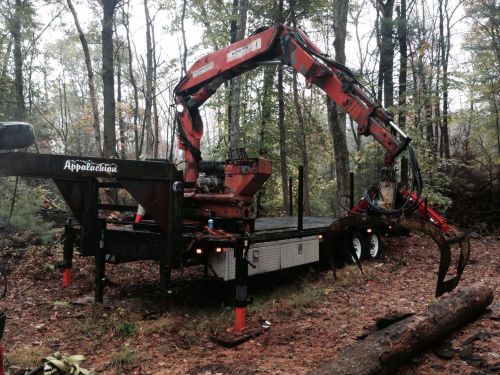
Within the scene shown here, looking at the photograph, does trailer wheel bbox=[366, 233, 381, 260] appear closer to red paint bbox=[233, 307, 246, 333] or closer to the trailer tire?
the trailer tire

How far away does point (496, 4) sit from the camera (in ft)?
61.2

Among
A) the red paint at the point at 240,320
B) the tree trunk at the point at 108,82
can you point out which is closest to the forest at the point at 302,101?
the tree trunk at the point at 108,82

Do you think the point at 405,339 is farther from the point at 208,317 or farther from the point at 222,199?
the point at 222,199

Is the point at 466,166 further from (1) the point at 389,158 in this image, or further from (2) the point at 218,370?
(2) the point at 218,370

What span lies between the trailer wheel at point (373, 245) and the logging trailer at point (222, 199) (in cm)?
197

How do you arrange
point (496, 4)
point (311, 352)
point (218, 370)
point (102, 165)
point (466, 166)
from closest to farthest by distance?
point (218, 370) → point (311, 352) → point (102, 165) → point (466, 166) → point (496, 4)

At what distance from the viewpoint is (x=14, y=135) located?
2.95 m

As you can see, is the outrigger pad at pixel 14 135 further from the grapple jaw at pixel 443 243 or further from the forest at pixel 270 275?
the grapple jaw at pixel 443 243

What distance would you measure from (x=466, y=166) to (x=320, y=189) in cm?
824

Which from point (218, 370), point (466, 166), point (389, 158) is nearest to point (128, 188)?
point (218, 370)

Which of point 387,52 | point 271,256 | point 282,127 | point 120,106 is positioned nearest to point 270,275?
point 271,256

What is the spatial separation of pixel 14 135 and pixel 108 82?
11.7 metres

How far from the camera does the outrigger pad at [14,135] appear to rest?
9.59 feet

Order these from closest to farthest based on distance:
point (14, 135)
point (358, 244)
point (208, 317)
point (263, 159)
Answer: point (14, 135) → point (208, 317) → point (263, 159) → point (358, 244)
